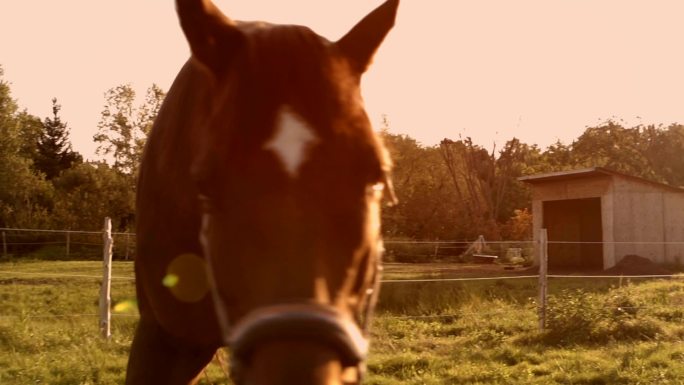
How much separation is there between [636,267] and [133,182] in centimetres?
2459

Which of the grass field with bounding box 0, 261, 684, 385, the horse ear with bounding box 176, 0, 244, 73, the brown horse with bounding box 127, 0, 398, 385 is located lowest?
the grass field with bounding box 0, 261, 684, 385

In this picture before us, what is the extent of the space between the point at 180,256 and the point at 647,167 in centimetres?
5590

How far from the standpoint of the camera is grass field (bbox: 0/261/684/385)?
6.46m

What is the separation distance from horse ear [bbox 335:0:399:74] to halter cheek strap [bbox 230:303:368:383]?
29.2 inches

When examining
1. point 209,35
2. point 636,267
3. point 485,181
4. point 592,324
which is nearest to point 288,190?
point 209,35

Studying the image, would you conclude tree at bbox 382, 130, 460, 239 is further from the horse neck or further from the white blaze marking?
the horse neck

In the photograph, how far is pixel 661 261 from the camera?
20.0 meters

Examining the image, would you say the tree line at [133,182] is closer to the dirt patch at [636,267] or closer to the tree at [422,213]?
the tree at [422,213]

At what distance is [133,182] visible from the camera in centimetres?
3381

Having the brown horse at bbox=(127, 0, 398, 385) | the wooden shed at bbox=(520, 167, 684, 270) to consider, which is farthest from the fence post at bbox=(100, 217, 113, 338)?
the wooden shed at bbox=(520, 167, 684, 270)

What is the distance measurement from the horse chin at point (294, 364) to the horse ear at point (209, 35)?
0.75m

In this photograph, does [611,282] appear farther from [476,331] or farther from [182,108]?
[182,108]

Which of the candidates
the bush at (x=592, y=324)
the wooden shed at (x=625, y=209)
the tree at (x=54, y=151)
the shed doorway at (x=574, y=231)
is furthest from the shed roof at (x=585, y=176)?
the tree at (x=54, y=151)

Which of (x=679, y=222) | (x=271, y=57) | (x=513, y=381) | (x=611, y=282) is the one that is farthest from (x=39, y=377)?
(x=679, y=222)
